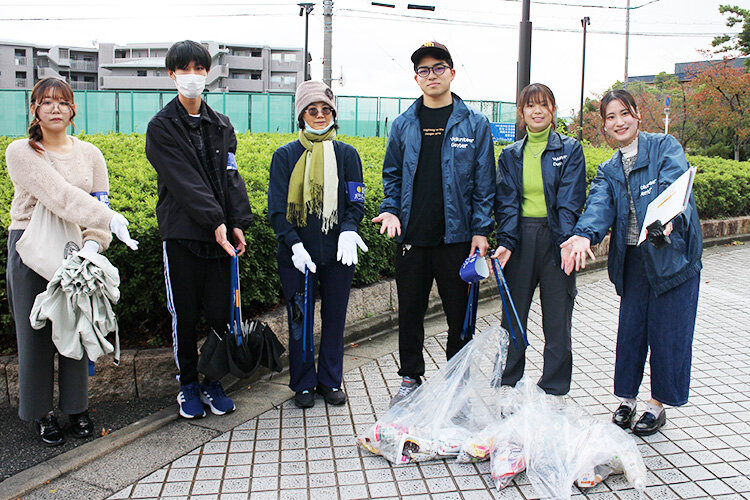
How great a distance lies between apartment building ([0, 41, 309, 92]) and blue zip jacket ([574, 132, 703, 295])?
62136 millimetres

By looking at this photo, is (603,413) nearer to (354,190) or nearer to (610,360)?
(610,360)

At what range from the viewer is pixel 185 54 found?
11.3ft

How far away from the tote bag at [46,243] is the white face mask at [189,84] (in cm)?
94

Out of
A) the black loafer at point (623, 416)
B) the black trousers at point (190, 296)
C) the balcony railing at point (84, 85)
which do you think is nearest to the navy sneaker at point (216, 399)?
the black trousers at point (190, 296)

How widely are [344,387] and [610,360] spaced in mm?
2069

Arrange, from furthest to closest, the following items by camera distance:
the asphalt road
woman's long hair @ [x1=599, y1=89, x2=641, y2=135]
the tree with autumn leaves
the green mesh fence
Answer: the tree with autumn leaves < the green mesh fence < woman's long hair @ [x1=599, y1=89, x2=641, y2=135] < the asphalt road

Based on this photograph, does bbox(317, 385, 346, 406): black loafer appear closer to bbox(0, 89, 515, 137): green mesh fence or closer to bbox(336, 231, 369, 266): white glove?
bbox(336, 231, 369, 266): white glove

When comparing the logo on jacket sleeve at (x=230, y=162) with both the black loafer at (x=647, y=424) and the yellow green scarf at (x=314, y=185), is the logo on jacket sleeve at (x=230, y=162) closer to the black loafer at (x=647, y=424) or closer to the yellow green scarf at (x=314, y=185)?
the yellow green scarf at (x=314, y=185)

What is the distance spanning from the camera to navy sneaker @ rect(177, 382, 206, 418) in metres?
3.61

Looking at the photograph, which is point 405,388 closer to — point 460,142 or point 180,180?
point 460,142

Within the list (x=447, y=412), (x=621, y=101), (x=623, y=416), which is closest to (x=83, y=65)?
(x=621, y=101)

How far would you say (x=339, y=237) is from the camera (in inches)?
149

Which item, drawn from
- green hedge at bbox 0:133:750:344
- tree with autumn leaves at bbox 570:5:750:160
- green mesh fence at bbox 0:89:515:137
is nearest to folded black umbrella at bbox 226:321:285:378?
green hedge at bbox 0:133:750:344

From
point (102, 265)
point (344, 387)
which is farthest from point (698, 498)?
point (102, 265)
